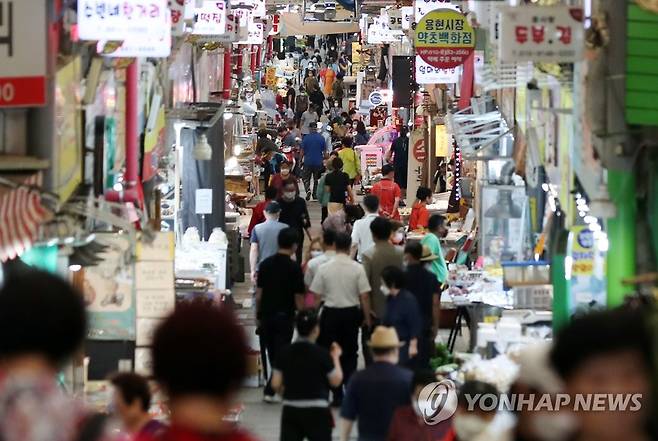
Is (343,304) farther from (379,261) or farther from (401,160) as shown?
(401,160)

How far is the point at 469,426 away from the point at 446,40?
15032mm

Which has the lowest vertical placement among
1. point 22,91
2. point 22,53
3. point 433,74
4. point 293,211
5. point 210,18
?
point 293,211

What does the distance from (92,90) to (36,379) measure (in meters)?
9.01

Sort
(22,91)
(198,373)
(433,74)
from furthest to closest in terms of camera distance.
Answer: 1. (433,74)
2. (22,91)
3. (198,373)

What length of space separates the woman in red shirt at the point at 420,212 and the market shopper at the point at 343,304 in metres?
7.45

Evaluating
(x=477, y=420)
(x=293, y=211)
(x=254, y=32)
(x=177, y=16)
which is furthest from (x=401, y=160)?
(x=477, y=420)

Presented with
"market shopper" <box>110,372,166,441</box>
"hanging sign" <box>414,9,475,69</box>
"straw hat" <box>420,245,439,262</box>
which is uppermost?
"hanging sign" <box>414,9,475,69</box>

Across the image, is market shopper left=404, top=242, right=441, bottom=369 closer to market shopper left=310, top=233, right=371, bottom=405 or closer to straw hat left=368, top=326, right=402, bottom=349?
market shopper left=310, top=233, right=371, bottom=405

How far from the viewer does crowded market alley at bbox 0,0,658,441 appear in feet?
13.5

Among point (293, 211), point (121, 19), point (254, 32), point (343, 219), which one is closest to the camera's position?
point (121, 19)

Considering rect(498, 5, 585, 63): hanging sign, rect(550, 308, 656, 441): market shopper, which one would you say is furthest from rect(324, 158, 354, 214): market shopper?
rect(550, 308, 656, 441): market shopper

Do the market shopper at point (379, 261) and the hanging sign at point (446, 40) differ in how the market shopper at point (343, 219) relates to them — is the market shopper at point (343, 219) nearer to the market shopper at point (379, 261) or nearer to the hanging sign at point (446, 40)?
the hanging sign at point (446, 40)

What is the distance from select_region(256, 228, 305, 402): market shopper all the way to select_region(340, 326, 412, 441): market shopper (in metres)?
3.89
